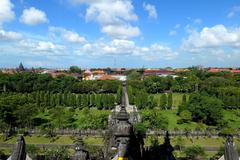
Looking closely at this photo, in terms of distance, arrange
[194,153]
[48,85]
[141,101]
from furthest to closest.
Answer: [48,85] → [141,101] → [194,153]

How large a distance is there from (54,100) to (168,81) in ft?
128

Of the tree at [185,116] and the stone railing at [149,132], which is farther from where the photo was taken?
the tree at [185,116]

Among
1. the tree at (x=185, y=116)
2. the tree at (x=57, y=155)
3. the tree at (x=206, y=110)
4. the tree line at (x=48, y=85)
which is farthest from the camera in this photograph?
the tree line at (x=48, y=85)

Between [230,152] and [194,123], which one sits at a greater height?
[230,152]

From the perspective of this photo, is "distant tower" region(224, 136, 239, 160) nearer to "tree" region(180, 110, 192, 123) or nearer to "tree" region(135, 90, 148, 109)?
"tree" region(180, 110, 192, 123)

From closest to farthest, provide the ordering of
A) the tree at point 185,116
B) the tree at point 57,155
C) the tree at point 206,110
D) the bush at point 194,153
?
the tree at point 57,155
the bush at point 194,153
the tree at point 206,110
the tree at point 185,116

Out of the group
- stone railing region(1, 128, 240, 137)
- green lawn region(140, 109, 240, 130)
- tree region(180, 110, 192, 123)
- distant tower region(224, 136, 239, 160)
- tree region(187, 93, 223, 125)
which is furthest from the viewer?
tree region(180, 110, 192, 123)

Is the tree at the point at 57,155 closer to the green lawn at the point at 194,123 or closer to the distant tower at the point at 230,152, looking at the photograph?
the green lawn at the point at 194,123

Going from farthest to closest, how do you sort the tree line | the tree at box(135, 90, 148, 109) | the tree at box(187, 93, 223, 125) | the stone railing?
the tree line, the tree at box(135, 90, 148, 109), the tree at box(187, 93, 223, 125), the stone railing

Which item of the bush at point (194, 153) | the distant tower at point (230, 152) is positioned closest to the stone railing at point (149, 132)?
the bush at point (194, 153)

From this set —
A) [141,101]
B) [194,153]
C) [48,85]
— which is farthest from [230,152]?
[48,85]

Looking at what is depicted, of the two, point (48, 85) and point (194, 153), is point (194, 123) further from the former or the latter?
point (48, 85)

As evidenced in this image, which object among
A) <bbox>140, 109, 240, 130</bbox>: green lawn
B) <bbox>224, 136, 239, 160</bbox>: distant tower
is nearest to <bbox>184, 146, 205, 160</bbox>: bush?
<bbox>140, 109, 240, 130</bbox>: green lawn

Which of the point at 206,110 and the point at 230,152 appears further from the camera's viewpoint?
the point at 206,110
